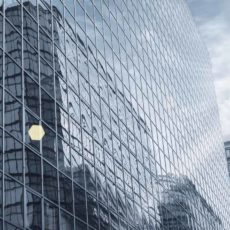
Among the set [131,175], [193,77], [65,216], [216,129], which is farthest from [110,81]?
[216,129]

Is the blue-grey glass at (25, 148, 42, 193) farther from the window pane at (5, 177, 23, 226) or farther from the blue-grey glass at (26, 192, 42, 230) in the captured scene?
the window pane at (5, 177, 23, 226)

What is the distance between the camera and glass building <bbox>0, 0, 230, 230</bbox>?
2747 centimetres

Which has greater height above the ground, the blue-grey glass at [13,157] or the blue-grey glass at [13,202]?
the blue-grey glass at [13,157]

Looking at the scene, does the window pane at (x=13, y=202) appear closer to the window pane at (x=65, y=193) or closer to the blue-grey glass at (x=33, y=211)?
the blue-grey glass at (x=33, y=211)

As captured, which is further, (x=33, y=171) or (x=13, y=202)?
(x=33, y=171)

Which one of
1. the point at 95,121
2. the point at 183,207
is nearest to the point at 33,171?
the point at 95,121

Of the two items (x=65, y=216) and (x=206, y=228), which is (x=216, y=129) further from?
(x=65, y=216)

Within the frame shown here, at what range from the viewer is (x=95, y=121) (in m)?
39.0

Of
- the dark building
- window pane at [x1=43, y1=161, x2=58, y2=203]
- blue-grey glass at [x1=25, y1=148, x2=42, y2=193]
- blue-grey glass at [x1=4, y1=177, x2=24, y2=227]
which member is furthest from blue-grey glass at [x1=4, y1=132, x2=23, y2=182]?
the dark building

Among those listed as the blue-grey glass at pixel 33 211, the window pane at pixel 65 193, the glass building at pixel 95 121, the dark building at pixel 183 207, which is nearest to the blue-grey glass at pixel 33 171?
the glass building at pixel 95 121

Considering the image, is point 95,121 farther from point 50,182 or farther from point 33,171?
point 33,171

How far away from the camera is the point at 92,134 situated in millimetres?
37625

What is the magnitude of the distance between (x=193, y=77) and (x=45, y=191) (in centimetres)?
6451

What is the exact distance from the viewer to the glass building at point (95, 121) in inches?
1081
